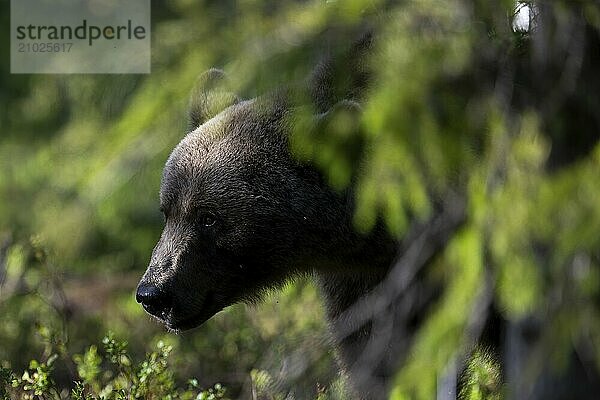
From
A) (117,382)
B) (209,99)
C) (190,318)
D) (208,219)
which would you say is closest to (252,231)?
(208,219)

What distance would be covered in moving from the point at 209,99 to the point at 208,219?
0.68 metres

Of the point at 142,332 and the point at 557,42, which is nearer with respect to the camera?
the point at 557,42

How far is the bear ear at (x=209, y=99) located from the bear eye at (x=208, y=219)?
622 mm

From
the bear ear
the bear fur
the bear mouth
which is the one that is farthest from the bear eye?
the bear ear

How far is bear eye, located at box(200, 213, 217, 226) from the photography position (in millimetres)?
3826

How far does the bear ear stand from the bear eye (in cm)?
62

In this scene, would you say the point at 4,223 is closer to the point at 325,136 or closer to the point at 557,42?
the point at 325,136

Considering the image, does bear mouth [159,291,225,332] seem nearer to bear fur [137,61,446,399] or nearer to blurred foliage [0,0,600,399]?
bear fur [137,61,446,399]

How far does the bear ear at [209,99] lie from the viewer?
4.25 meters

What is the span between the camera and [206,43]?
2791mm

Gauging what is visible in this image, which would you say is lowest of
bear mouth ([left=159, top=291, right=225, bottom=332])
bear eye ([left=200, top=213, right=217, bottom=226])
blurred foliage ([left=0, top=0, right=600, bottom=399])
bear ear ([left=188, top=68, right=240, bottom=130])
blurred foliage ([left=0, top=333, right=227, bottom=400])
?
blurred foliage ([left=0, top=333, right=227, bottom=400])

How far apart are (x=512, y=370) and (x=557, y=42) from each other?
1172mm

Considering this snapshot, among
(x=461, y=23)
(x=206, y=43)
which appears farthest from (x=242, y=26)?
(x=461, y=23)

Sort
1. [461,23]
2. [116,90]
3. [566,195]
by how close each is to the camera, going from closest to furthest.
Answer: [566,195]
[461,23]
[116,90]
